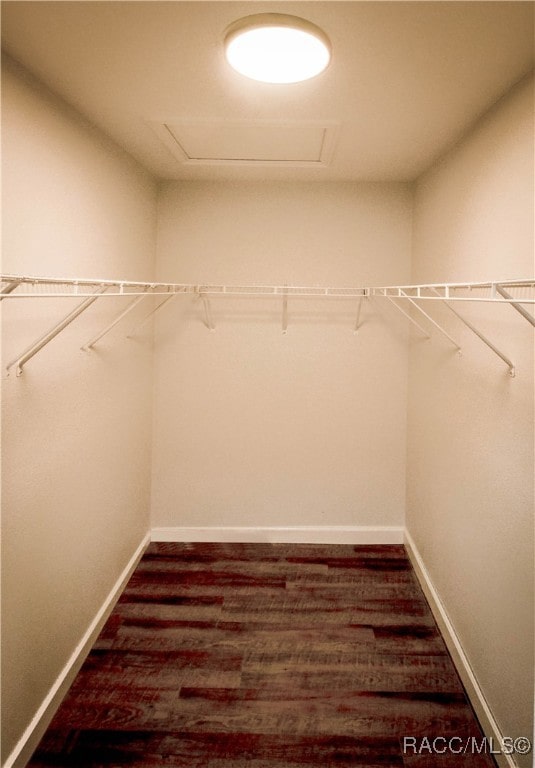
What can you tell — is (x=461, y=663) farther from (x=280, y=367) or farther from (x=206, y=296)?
(x=206, y=296)

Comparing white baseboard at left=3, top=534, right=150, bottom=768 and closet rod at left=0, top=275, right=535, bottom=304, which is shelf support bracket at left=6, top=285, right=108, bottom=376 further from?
white baseboard at left=3, top=534, right=150, bottom=768

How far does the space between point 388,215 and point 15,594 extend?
3.12 meters

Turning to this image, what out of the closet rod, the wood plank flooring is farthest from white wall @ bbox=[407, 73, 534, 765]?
the wood plank flooring

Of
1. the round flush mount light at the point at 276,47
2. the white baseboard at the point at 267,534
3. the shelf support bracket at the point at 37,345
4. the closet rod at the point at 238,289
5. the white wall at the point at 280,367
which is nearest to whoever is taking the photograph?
the closet rod at the point at 238,289

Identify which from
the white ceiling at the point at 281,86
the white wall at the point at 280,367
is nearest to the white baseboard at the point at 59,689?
the white wall at the point at 280,367

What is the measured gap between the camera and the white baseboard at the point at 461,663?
6.39ft

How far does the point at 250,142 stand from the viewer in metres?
2.65

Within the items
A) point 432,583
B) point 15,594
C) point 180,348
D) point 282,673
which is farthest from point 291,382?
point 15,594

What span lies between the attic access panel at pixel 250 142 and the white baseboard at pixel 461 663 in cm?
255

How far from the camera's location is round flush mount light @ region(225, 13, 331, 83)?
1505 millimetres

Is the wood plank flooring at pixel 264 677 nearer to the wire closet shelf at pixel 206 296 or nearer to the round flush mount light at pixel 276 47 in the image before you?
the wire closet shelf at pixel 206 296

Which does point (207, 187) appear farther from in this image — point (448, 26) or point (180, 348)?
point (448, 26)
